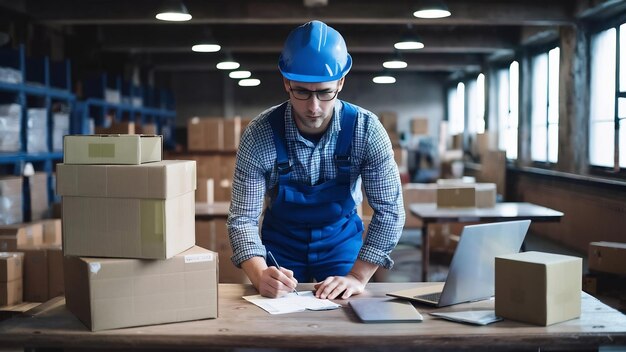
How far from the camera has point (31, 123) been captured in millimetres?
6543

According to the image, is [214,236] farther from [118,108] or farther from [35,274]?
[118,108]

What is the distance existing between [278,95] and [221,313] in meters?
15.1

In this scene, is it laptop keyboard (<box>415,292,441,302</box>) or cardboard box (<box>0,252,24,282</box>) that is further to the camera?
cardboard box (<box>0,252,24,282</box>)

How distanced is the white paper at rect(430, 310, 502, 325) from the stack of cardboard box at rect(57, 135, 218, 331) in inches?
27.7

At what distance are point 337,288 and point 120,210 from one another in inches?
31.2

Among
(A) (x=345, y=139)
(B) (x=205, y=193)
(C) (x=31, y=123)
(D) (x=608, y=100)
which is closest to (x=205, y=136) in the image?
(B) (x=205, y=193)

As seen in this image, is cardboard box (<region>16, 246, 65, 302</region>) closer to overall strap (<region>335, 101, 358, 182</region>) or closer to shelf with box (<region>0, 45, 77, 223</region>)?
Result: shelf with box (<region>0, 45, 77, 223</region>)

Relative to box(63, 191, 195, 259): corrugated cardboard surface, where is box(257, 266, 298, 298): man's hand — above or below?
below

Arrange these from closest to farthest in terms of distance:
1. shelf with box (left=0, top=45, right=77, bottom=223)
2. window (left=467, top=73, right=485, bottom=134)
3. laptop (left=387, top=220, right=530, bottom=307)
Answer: laptop (left=387, top=220, right=530, bottom=307), shelf with box (left=0, top=45, right=77, bottom=223), window (left=467, top=73, right=485, bottom=134)

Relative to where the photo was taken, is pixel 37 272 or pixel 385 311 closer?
pixel 385 311

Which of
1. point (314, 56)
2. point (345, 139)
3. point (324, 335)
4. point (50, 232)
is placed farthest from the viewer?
point (50, 232)

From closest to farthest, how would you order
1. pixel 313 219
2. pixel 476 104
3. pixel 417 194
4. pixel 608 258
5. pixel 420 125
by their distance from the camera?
pixel 313 219 → pixel 608 258 → pixel 417 194 → pixel 476 104 → pixel 420 125

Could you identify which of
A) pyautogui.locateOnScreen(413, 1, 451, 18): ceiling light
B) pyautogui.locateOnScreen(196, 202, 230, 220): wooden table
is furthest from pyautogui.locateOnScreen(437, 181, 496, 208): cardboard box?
pyautogui.locateOnScreen(196, 202, 230, 220): wooden table

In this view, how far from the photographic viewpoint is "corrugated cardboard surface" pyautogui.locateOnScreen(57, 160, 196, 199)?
1915 mm
